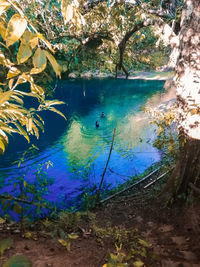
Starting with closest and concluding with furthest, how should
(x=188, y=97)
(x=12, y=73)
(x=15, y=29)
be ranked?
1. (x=15, y=29)
2. (x=12, y=73)
3. (x=188, y=97)

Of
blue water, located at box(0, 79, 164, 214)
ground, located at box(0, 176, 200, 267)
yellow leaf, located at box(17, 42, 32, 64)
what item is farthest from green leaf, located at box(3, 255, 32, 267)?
blue water, located at box(0, 79, 164, 214)

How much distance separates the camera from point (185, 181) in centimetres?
339

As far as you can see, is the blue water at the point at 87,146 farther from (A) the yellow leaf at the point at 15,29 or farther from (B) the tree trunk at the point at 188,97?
(A) the yellow leaf at the point at 15,29

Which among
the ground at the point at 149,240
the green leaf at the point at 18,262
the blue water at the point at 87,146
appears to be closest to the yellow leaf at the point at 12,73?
the green leaf at the point at 18,262

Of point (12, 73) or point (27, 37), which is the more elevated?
point (27, 37)

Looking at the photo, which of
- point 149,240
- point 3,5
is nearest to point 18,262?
point 3,5

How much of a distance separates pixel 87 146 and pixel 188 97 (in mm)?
8691

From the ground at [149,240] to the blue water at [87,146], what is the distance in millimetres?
2324

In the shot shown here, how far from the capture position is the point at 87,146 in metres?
11.4

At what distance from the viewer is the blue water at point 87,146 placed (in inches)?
331

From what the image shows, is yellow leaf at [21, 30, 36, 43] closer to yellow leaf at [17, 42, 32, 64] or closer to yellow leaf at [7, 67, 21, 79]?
yellow leaf at [17, 42, 32, 64]

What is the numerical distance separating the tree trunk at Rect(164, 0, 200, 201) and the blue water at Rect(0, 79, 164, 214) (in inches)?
61.0

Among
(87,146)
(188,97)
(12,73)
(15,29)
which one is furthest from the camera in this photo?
(87,146)

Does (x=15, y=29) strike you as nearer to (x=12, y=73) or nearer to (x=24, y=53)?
(x=24, y=53)
